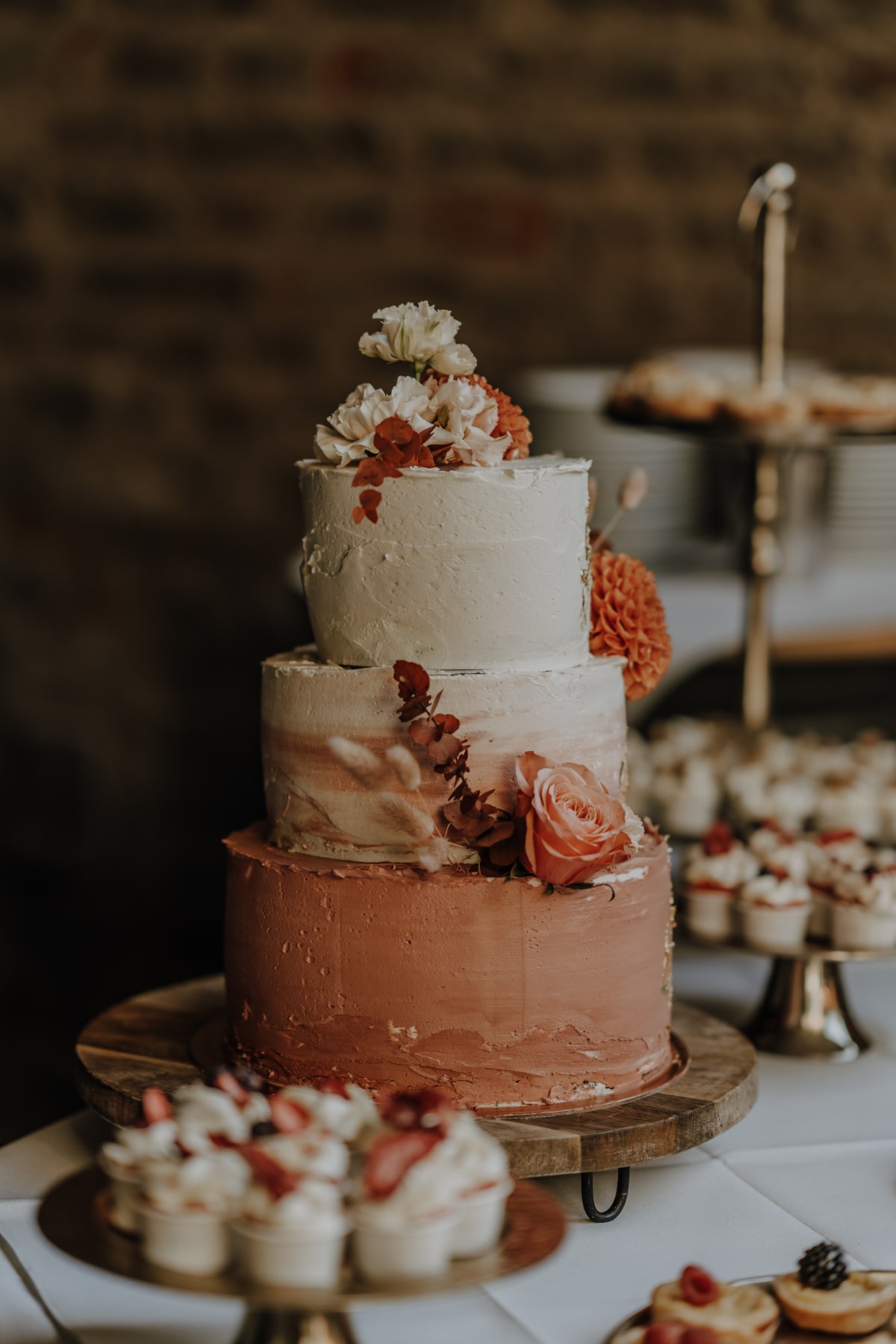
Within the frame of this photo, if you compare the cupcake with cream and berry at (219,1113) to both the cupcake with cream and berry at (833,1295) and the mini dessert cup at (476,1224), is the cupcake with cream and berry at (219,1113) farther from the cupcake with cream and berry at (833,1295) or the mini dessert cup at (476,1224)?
the cupcake with cream and berry at (833,1295)

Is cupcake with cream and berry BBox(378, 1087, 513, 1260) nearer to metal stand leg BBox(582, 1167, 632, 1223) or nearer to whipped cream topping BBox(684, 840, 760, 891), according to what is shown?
metal stand leg BBox(582, 1167, 632, 1223)

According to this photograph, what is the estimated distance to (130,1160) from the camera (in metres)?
0.99

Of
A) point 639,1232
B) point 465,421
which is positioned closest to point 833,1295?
point 639,1232

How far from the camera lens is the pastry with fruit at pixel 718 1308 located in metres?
1.15

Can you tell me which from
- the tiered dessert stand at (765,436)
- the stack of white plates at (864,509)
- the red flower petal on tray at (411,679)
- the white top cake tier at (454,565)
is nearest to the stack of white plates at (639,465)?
the stack of white plates at (864,509)

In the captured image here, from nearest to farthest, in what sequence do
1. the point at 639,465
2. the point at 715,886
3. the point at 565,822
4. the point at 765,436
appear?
1. the point at 565,822
2. the point at 715,886
3. the point at 765,436
4. the point at 639,465

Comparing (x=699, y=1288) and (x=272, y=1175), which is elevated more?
(x=272, y=1175)

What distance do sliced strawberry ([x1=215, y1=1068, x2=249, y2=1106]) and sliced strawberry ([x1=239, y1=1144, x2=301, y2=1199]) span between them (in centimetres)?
12

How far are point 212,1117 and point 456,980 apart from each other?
0.41 m

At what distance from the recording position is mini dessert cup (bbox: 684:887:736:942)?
1894 millimetres

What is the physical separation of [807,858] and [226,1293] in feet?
4.21

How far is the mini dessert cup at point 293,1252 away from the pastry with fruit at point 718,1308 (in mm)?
341

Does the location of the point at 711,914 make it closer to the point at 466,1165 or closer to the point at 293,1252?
the point at 466,1165

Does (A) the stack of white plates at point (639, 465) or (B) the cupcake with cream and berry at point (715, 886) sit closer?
(B) the cupcake with cream and berry at point (715, 886)
